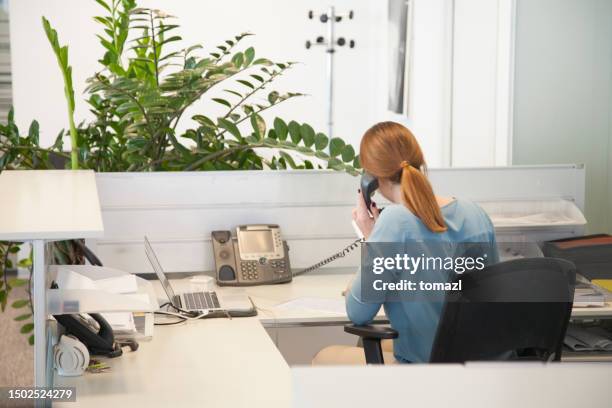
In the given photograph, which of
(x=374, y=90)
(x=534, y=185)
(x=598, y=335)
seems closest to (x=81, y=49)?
(x=374, y=90)

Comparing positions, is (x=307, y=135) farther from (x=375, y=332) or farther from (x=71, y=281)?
(x=71, y=281)

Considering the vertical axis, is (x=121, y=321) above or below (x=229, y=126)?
below

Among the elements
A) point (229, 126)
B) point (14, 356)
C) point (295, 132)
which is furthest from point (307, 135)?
point (14, 356)

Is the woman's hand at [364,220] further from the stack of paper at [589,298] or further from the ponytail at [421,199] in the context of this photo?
the stack of paper at [589,298]

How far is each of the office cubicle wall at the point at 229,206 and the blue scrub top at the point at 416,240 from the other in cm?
90

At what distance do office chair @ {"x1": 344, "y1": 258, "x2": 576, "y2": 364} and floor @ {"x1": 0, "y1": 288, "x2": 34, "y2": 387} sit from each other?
2480 millimetres

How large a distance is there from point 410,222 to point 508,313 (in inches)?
12.9

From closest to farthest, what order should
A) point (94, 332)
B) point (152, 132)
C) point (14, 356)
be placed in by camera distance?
point (94, 332) → point (152, 132) → point (14, 356)

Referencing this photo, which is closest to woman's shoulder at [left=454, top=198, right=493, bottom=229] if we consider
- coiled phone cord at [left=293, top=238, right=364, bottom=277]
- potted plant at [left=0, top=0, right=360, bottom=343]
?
potted plant at [left=0, top=0, right=360, bottom=343]

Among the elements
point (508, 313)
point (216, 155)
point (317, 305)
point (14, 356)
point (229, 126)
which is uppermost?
point (229, 126)

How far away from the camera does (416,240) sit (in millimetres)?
2080

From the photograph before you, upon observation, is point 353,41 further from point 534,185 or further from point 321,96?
point 534,185

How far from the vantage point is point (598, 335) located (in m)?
2.75

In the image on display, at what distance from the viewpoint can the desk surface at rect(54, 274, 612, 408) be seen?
1.68 meters
